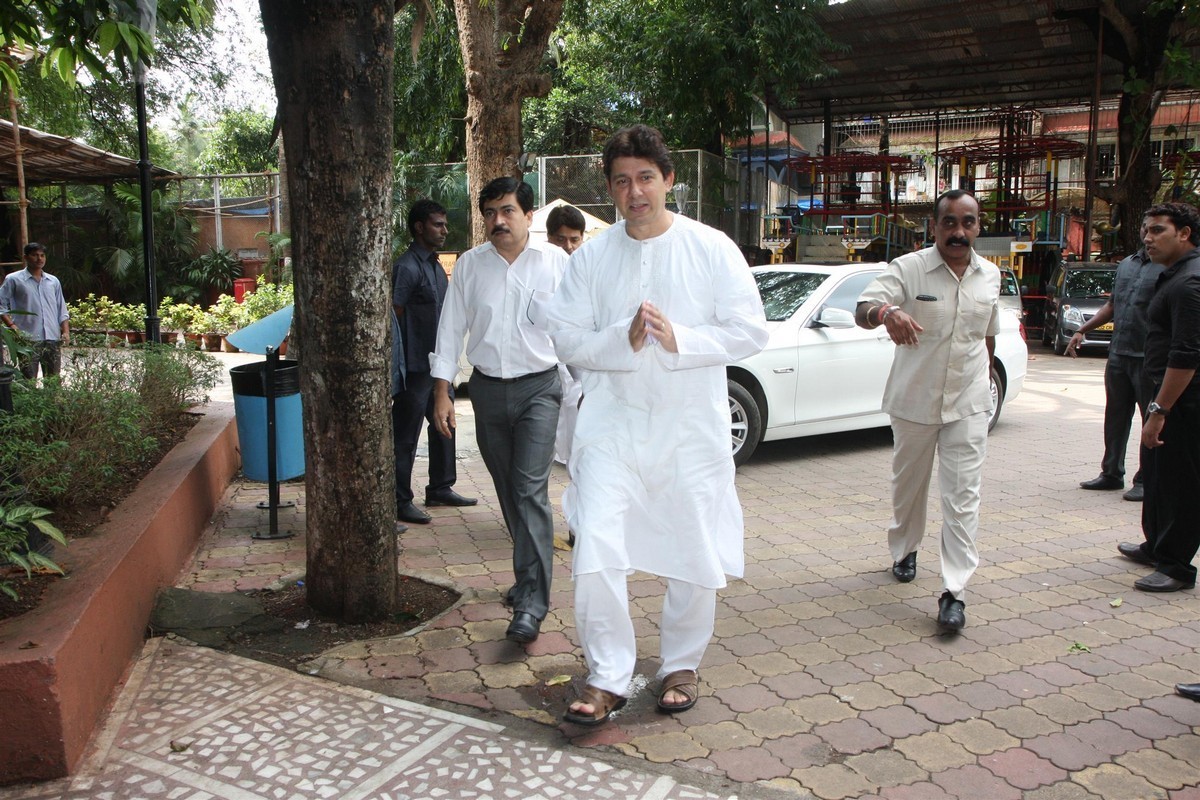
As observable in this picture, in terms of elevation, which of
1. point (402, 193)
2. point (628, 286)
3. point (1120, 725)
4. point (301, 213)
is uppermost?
point (402, 193)

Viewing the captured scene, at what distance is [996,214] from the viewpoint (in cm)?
2180

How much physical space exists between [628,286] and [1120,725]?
92.0 inches

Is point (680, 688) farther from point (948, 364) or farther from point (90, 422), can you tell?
point (90, 422)

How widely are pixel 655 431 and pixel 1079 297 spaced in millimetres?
15847

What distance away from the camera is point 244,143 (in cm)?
3466

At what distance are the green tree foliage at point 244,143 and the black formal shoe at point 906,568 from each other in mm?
31338

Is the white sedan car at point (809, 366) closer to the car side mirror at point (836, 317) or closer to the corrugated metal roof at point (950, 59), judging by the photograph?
the car side mirror at point (836, 317)

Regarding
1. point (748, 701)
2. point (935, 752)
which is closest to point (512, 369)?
point (748, 701)

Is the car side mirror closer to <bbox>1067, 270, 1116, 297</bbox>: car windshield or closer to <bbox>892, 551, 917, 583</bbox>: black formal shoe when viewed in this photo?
<bbox>892, 551, 917, 583</bbox>: black formal shoe

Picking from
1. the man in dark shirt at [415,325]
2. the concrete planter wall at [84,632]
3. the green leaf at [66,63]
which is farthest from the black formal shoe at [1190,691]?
the green leaf at [66,63]

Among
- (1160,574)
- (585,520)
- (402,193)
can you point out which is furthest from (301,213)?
(402,193)

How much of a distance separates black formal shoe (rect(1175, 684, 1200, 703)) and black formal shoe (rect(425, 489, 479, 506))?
4160 millimetres

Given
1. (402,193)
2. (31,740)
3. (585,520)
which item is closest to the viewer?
(31,740)

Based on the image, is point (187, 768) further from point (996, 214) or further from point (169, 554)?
point (996, 214)
